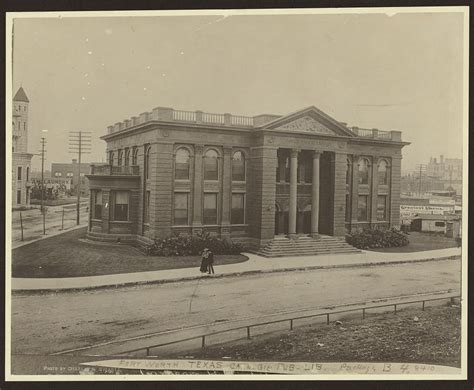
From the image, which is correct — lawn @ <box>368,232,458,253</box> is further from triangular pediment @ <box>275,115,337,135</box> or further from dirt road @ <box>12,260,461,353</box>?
Answer: triangular pediment @ <box>275,115,337,135</box>

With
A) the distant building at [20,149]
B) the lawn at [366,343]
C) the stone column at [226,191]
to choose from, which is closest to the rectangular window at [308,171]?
the stone column at [226,191]

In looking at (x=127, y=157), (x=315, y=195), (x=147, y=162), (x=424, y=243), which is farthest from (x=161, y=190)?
(x=424, y=243)

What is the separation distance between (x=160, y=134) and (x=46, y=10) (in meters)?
5.57

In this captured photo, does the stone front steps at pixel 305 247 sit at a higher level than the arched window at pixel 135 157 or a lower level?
lower

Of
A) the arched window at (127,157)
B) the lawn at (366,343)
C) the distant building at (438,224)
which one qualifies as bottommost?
the lawn at (366,343)

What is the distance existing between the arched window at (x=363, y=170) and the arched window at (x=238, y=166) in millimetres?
5084

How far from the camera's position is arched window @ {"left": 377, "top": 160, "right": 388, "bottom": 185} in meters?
16.8

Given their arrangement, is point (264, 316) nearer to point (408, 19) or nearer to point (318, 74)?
point (318, 74)

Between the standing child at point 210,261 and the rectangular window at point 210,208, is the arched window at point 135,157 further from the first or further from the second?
the standing child at point 210,261

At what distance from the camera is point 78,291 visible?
11.2 m

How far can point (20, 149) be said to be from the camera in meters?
10.7

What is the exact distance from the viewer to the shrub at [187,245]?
1364cm

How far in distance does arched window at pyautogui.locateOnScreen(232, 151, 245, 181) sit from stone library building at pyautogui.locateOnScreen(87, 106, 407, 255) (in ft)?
0.12

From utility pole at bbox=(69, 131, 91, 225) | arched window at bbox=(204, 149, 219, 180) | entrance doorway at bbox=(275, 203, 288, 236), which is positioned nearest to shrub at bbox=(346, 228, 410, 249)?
entrance doorway at bbox=(275, 203, 288, 236)
